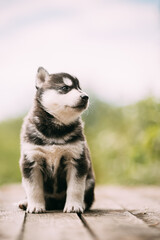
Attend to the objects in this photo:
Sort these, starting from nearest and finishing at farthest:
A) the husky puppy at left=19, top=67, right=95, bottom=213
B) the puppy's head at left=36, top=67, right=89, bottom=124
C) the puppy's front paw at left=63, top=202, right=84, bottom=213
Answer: the puppy's front paw at left=63, top=202, right=84, bottom=213
the husky puppy at left=19, top=67, right=95, bottom=213
the puppy's head at left=36, top=67, right=89, bottom=124

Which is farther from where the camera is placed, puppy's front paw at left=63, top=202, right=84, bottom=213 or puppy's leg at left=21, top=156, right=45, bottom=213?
puppy's leg at left=21, top=156, right=45, bottom=213

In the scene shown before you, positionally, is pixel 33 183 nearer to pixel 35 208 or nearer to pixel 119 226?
pixel 35 208

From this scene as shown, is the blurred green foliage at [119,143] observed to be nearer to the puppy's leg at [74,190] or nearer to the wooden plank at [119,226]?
the puppy's leg at [74,190]

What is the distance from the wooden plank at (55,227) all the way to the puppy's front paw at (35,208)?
0.54 feet

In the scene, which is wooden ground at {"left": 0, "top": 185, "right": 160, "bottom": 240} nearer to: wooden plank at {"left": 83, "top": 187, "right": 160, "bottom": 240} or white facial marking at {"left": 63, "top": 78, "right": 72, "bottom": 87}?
wooden plank at {"left": 83, "top": 187, "right": 160, "bottom": 240}

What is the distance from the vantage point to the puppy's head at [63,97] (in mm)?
3941

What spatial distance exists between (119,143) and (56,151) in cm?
661

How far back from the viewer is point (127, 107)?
10.3 m

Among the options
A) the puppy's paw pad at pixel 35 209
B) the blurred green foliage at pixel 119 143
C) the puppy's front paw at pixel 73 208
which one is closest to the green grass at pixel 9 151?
the blurred green foliage at pixel 119 143

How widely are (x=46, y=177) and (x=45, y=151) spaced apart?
292mm

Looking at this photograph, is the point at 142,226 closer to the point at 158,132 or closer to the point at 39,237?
the point at 39,237

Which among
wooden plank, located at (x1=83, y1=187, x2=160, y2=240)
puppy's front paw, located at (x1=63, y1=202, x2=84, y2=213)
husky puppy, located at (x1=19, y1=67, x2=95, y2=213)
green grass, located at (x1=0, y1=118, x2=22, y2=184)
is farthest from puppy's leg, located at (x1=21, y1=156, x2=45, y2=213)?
green grass, located at (x1=0, y1=118, x2=22, y2=184)

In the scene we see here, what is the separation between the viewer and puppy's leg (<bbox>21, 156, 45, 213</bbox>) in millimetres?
3811

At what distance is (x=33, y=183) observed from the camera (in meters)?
3.81
